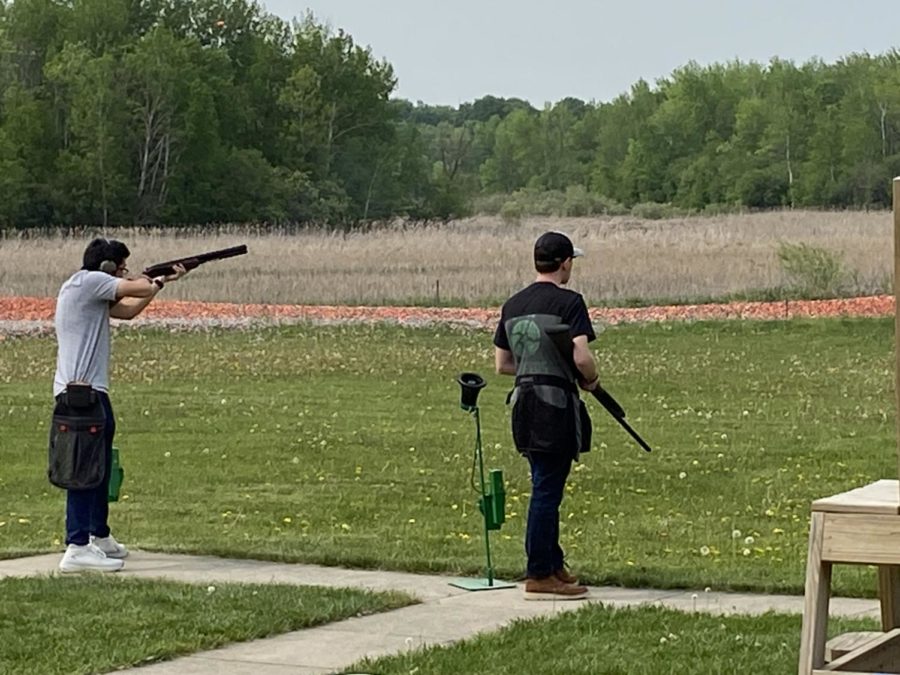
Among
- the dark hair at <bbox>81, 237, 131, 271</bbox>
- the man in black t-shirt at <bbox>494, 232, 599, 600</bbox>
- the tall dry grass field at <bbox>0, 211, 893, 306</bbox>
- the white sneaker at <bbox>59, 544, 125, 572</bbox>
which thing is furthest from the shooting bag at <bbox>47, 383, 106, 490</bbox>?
the tall dry grass field at <bbox>0, 211, 893, 306</bbox>

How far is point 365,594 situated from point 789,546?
9.17ft

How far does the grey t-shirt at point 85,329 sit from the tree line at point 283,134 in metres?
65.0

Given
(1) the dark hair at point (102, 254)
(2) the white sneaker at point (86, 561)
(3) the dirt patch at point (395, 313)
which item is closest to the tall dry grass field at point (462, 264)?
(3) the dirt patch at point (395, 313)

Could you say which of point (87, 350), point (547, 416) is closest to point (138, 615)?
point (87, 350)

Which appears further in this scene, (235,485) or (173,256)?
(173,256)

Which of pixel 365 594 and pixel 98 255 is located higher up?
pixel 98 255

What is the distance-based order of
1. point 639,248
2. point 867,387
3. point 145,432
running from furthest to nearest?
point 639,248
point 867,387
point 145,432

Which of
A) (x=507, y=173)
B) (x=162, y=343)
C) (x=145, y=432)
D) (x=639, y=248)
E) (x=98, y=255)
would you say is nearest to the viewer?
(x=98, y=255)

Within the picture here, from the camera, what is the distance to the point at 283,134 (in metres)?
87.5

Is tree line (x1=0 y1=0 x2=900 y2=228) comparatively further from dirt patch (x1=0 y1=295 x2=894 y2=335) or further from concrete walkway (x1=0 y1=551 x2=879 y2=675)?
concrete walkway (x1=0 y1=551 x2=879 y2=675)

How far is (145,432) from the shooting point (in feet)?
54.7

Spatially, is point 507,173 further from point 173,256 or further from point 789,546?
point 789,546

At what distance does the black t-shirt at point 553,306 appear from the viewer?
338 inches

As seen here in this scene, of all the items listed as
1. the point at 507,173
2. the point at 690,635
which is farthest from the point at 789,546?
the point at 507,173
